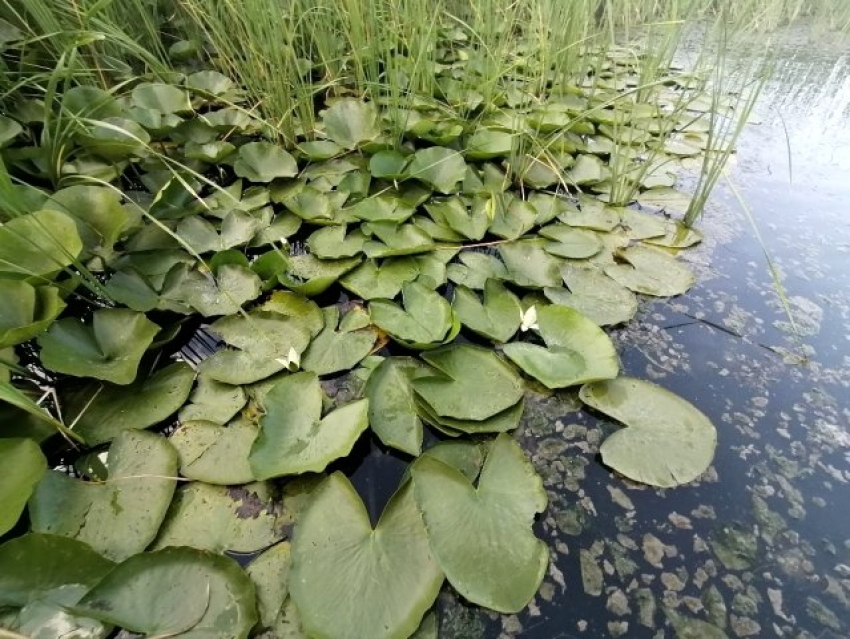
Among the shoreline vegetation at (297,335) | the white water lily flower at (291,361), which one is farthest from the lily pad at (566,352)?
the white water lily flower at (291,361)

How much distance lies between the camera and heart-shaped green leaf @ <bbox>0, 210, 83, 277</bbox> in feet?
2.86

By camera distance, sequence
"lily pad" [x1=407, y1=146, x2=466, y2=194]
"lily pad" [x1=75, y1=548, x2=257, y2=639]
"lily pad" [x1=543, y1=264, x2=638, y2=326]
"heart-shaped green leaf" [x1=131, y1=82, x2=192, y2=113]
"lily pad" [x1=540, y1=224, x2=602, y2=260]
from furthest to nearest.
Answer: "heart-shaped green leaf" [x1=131, y1=82, x2=192, y2=113]
"lily pad" [x1=407, y1=146, x2=466, y2=194]
"lily pad" [x1=540, y1=224, x2=602, y2=260]
"lily pad" [x1=543, y1=264, x2=638, y2=326]
"lily pad" [x1=75, y1=548, x2=257, y2=639]

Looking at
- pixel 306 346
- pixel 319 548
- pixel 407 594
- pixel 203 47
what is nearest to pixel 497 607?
pixel 407 594

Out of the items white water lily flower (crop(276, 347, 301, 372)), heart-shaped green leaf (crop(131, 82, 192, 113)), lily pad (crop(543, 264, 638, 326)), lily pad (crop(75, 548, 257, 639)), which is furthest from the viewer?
heart-shaped green leaf (crop(131, 82, 192, 113))

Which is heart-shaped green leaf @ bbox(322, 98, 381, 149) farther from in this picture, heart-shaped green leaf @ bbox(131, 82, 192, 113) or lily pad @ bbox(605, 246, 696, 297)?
lily pad @ bbox(605, 246, 696, 297)

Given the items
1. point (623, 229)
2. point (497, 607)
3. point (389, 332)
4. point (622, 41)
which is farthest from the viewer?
point (622, 41)

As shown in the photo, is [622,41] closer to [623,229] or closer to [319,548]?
[623,229]

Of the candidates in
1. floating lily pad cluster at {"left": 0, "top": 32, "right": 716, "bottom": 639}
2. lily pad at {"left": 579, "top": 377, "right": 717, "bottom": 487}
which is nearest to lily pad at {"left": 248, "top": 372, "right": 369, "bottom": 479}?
floating lily pad cluster at {"left": 0, "top": 32, "right": 716, "bottom": 639}

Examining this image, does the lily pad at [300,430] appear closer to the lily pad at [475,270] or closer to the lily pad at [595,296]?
the lily pad at [475,270]

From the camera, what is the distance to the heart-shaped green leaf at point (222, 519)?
720 millimetres

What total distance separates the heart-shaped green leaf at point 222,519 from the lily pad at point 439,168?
0.99 meters

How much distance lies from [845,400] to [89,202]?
63.9 inches

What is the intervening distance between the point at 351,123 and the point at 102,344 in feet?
3.50

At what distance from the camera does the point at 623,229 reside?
55.2 inches
